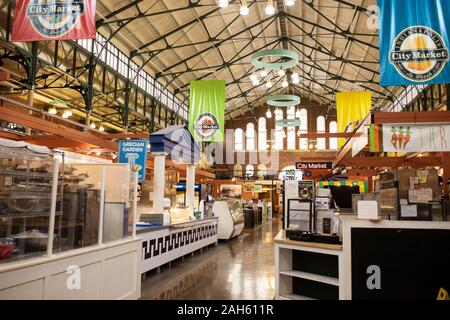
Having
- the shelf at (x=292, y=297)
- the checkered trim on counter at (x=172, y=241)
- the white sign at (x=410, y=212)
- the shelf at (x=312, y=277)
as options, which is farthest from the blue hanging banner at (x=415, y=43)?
the checkered trim on counter at (x=172, y=241)

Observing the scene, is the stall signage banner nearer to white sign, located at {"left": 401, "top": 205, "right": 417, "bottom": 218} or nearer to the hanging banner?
white sign, located at {"left": 401, "top": 205, "right": 417, "bottom": 218}

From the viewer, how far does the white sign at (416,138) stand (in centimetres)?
566

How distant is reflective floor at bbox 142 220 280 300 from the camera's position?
556cm

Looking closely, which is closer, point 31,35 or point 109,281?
point 109,281

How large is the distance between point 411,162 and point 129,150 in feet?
24.6

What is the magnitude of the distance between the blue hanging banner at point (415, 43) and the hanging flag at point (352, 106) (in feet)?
27.6

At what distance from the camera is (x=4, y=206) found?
10.6ft

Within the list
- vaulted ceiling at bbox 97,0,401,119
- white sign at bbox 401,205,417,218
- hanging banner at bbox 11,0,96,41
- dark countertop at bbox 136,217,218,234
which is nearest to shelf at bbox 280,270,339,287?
white sign at bbox 401,205,417,218

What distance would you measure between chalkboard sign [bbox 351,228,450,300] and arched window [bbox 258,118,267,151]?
27440 mm

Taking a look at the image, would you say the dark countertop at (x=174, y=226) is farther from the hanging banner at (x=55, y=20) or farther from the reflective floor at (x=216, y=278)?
the hanging banner at (x=55, y=20)
